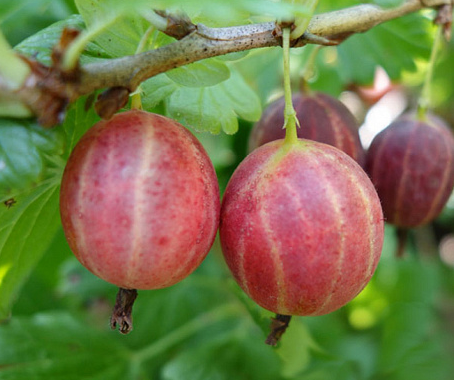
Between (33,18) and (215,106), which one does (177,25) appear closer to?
(215,106)

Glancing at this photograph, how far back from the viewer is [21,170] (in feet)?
2.87

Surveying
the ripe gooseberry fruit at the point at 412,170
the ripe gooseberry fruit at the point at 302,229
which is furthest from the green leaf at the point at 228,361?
the ripe gooseberry fruit at the point at 302,229

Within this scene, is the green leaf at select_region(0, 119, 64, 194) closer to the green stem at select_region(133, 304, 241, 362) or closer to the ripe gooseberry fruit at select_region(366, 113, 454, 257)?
the ripe gooseberry fruit at select_region(366, 113, 454, 257)

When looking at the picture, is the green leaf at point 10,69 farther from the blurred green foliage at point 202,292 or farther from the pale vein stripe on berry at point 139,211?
the pale vein stripe on berry at point 139,211

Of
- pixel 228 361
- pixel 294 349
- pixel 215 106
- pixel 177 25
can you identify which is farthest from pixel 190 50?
pixel 228 361

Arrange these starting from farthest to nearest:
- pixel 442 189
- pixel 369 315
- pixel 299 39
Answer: pixel 369 315 < pixel 442 189 < pixel 299 39

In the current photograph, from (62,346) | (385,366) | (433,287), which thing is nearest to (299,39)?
(62,346)

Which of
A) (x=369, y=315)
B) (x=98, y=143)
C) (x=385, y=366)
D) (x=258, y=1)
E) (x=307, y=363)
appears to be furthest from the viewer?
(x=369, y=315)

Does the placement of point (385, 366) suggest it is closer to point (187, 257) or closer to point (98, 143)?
point (187, 257)

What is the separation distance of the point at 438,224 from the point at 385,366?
114 centimetres

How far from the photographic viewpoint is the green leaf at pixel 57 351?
162 cm

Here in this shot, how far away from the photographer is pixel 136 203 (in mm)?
875

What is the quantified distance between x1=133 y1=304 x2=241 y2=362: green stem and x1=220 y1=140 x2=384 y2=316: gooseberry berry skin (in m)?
0.99

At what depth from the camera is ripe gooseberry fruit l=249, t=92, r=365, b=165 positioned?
4.35ft
